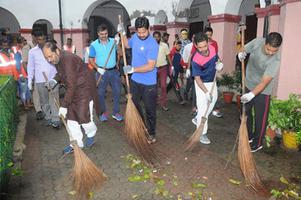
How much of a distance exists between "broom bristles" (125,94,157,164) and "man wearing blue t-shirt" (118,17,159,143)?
220 mm

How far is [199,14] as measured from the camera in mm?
15148

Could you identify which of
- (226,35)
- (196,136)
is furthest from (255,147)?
(226,35)

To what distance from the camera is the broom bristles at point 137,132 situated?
4695mm

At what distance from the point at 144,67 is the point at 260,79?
1786 mm

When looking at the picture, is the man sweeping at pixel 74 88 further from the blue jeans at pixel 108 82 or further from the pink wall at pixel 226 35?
the pink wall at pixel 226 35

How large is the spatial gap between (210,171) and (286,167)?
1.15 m

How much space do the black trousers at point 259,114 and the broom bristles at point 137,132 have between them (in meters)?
1.67

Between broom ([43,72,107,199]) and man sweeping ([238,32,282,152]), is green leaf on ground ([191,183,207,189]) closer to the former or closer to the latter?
broom ([43,72,107,199])

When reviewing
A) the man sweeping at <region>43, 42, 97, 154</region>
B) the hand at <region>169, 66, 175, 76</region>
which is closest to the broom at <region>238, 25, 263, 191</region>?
the man sweeping at <region>43, 42, 97, 154</region>

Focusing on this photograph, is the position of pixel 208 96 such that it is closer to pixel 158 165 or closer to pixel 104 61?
pixel 158 165

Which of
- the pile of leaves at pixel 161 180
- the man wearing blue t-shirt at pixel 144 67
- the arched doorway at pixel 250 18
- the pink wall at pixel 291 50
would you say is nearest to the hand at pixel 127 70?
the man wearing blue t-shirt at pixel 144 67

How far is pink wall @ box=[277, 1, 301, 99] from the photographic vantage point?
539 centimetres

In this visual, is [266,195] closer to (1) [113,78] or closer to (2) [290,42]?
(2) [290,42]

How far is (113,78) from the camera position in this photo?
6414 mm
